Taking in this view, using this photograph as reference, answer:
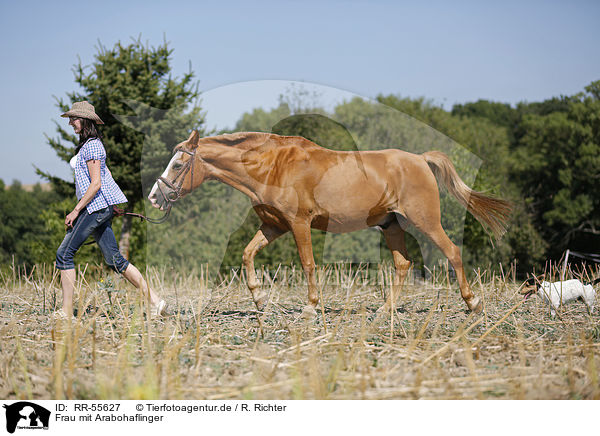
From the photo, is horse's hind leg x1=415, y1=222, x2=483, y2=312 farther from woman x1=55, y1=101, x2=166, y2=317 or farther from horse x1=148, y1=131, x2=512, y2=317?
woman x1=55, y1=101, x2=166, y2=317

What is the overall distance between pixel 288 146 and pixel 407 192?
1.35 m

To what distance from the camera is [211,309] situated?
200 inches

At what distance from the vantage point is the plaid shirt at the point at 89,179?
4410 millimetres

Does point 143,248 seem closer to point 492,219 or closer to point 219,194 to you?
point 219,194

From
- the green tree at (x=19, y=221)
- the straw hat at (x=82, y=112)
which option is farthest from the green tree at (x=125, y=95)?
the green tree at (x=19, y=221)

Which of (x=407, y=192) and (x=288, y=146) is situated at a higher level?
(x=288, y=146)

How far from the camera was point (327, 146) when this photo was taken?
1138cm

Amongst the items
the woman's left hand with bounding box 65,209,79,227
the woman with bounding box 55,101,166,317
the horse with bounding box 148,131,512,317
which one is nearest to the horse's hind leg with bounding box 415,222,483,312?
the horse with bounding box 148,131,512,317

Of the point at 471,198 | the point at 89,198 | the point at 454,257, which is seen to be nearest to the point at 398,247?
the point at 454,257

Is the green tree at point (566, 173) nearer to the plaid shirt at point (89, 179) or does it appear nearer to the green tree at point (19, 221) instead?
the plaid shirt at point (89, 179)

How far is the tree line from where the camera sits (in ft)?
23.0

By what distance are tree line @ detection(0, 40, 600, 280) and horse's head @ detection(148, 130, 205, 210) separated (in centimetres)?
48
